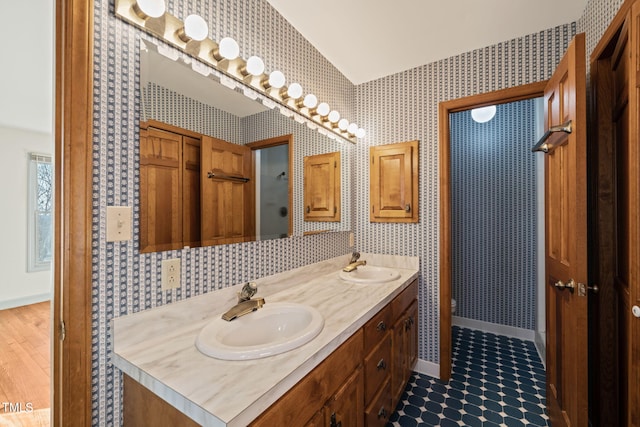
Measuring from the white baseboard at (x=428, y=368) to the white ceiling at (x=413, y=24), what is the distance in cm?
237

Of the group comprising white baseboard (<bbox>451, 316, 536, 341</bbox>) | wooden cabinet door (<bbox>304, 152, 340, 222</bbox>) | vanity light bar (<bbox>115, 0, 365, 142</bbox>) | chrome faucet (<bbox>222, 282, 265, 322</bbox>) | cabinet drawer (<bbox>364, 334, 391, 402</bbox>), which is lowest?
white baseboard (<bbox>451, 316, 536, 341</bbox>)

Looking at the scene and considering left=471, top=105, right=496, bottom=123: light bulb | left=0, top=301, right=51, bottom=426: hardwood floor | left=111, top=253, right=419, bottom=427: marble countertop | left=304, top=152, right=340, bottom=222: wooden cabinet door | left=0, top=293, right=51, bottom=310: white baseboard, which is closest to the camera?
left=111, top=253, right=419, bottom=427: marble countertop

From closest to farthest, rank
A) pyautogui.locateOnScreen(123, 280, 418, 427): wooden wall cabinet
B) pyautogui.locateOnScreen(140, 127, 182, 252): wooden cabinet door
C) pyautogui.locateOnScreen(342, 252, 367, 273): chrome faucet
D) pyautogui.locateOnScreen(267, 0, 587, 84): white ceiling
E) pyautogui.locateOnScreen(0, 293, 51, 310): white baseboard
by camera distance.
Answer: pyautogui.locateOnScreen(123, 280, 418, 427): wooden wall cabinet → pyautogui.locateOnScreen(140, 127, 182, 252): wooden cabinet door → pyautogui.locateOnScreen(267, 0, 587, 84): white ceiling → pyautogui.locateOnScreen(342, 252, 367, 273): chrome faucet → pyautogui.locateOnScreen(0, 293, 51, 310): white baseboard

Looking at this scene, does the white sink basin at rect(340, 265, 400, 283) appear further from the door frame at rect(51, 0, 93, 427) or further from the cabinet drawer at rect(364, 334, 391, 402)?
the door frame at rect(51, 0, 93, 427)

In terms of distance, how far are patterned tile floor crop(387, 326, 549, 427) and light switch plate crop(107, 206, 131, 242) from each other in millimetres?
1733

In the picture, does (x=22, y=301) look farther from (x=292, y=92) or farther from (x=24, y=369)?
(x=292, y=92)

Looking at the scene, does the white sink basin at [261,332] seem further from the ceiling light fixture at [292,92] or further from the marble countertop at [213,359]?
the ceiling light fixture at [292,92]

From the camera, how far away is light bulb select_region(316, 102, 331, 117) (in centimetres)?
190

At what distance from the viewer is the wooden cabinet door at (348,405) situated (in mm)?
Answer: 978

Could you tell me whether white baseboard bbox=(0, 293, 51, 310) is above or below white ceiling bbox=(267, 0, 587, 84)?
below

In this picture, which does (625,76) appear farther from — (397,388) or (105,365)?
(105,365)

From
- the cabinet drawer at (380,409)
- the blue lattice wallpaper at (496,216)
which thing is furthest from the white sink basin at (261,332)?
the blue lattice wallpaper at (496,216)

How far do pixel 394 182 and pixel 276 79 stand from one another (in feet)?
4.05

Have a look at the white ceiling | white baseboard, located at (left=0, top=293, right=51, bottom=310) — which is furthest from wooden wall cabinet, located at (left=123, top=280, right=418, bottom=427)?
white baseboard, located at (left=0, top=293, right=51, bottom=310)
